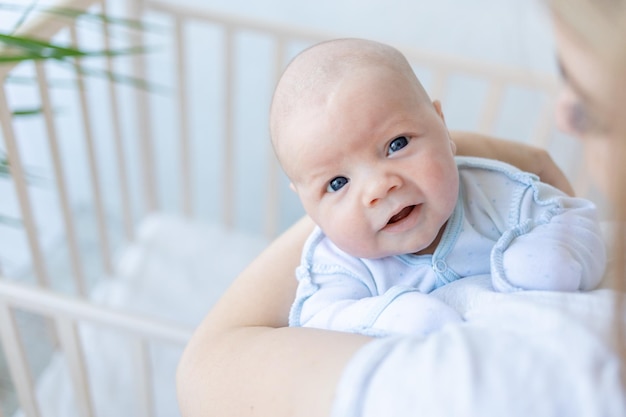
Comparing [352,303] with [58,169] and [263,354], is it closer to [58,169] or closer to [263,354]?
[263,354]

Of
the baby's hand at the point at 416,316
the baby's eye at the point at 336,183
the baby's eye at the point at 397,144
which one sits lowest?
the baby's hand at the point at 416,316

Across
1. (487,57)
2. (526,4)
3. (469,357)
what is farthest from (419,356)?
(487,57)

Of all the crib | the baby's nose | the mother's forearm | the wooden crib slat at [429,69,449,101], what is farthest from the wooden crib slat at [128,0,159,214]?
the baby's nose

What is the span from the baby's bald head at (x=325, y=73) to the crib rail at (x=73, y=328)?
0.23 meters

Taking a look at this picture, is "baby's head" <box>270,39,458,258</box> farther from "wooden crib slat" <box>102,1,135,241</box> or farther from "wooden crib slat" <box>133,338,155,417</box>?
"wooden crib slat" <box>102,1,135,241</box>

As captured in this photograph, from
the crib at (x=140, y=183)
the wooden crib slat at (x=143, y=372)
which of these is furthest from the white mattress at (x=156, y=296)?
the wooden crib slat at (x=143, y=372)

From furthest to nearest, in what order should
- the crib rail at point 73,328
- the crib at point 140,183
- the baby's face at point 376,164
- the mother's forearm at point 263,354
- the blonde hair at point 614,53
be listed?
the crib at point 140,183, the crib rail at point 73,328, the baby's face at point 376,164, the mother's forearm at point 263,354, the blonde hair at point 614,53

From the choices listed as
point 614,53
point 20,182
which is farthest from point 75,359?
point 614,53

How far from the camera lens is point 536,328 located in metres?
0.41

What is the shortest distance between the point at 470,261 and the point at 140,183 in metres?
1.04

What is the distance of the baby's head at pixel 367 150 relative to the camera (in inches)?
22.0

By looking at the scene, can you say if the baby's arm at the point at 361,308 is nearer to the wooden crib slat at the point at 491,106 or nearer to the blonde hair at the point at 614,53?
the blonde hair at the point at 614,53

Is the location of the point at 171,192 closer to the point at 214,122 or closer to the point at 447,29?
the point at 214,122

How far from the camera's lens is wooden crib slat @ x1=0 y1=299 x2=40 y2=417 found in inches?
30.2
